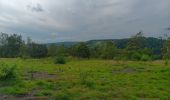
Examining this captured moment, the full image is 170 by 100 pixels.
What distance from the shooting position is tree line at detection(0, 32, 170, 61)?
6412 cm

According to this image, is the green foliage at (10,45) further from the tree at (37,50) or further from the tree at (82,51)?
the tree at (82,51)

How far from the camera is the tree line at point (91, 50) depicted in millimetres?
64125

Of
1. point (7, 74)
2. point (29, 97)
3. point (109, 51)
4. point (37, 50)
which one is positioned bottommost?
point (29, 97)

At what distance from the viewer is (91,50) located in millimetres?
83938

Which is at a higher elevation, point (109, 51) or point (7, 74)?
point (7, 74)

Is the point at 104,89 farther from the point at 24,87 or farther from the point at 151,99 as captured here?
the point at 24,87

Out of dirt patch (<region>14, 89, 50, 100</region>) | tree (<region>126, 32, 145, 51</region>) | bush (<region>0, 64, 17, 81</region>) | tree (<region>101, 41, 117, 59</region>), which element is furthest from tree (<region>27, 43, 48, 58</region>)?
dirt patch (<region>14, 89, 50, 100</region>)

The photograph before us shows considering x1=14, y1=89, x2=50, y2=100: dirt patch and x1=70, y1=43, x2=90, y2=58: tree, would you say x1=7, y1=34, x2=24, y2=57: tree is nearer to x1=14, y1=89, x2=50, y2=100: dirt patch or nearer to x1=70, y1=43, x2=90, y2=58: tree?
x1=70, y1=43, x2=90, y2=58: tree

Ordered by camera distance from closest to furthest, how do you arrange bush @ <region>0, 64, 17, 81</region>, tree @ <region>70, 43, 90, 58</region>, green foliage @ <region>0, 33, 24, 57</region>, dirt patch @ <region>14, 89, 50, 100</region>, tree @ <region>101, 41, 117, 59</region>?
dirt patch @ <region>14, 89, 50, 100</region> < bush @ <region>0, 64, 17, 81</region> < tree @ <region>101, 41, 117, 59</region> < tree @ <region>70, 43, 90, 58</region> < green foliage @ <region>0, 33, 24, 57</region>

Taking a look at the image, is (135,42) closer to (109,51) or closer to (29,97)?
(109,51)

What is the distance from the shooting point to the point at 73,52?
265 ft

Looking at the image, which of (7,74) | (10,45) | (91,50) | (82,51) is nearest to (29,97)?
(7,74)

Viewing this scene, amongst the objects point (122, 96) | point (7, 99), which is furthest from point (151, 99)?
point (7, 99)

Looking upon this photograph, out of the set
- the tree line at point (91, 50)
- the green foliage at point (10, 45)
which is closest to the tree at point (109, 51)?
the tree line at point (91, 50)
